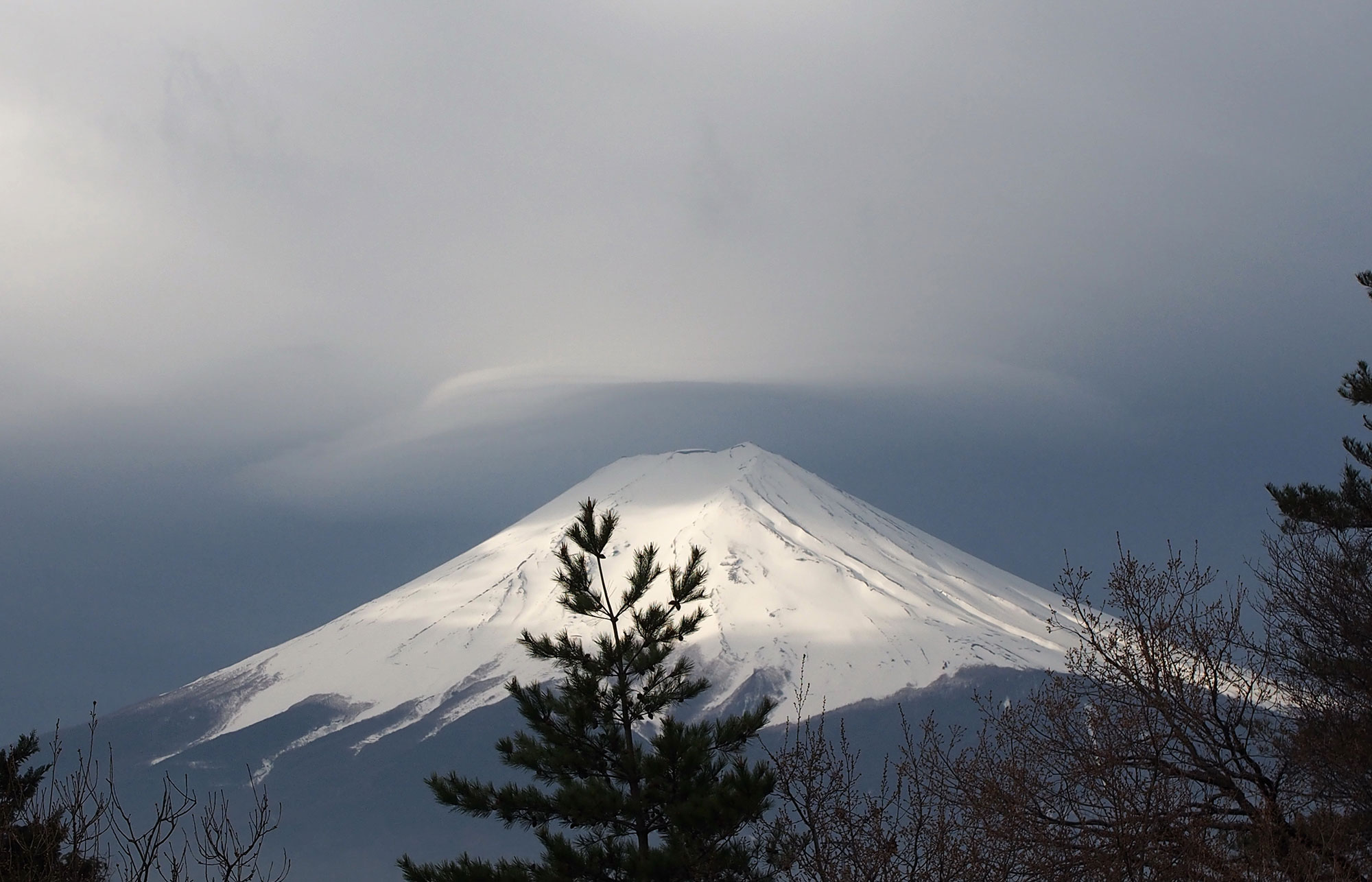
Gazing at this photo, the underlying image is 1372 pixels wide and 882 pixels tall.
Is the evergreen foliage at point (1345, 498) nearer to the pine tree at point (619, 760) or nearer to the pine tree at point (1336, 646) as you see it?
the pine tree at point (1336, 646)

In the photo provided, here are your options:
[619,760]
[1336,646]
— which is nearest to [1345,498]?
[1336,646]

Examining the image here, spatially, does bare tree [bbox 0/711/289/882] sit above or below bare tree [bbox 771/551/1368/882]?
above

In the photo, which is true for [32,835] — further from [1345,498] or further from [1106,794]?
[1345,498]

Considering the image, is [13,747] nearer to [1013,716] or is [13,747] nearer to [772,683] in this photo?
[1013,716]

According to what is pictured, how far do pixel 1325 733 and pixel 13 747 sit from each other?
627 inches

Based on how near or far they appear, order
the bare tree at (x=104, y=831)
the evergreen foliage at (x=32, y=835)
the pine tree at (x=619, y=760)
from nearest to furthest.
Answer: the bare tree at (x=104, y=831)
the evergreen foliage at (x=32, y=835)
the pine tree at (x=619, y=760)

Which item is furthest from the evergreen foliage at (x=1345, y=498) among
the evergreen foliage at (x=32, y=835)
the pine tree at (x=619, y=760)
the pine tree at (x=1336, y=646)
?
the evergreen foliage at (x=32, y=835)

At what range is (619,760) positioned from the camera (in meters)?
15.9

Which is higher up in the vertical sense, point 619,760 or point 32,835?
point 32,835

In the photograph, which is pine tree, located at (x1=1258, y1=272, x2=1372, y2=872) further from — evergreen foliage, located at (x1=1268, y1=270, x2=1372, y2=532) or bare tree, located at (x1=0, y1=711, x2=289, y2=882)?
bare tree, located at (x1=0, y1=711, x2=289, y2=882)

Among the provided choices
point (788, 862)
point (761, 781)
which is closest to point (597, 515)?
point (761, 781)

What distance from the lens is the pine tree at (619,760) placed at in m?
14.5

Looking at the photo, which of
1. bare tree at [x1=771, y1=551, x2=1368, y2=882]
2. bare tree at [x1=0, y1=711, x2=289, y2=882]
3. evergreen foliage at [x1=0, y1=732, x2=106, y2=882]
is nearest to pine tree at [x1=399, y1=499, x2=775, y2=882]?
bare tree at [x1=771, y1=551, x2=1368, y2=882]

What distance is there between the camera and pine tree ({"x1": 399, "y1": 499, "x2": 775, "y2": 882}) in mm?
14516
